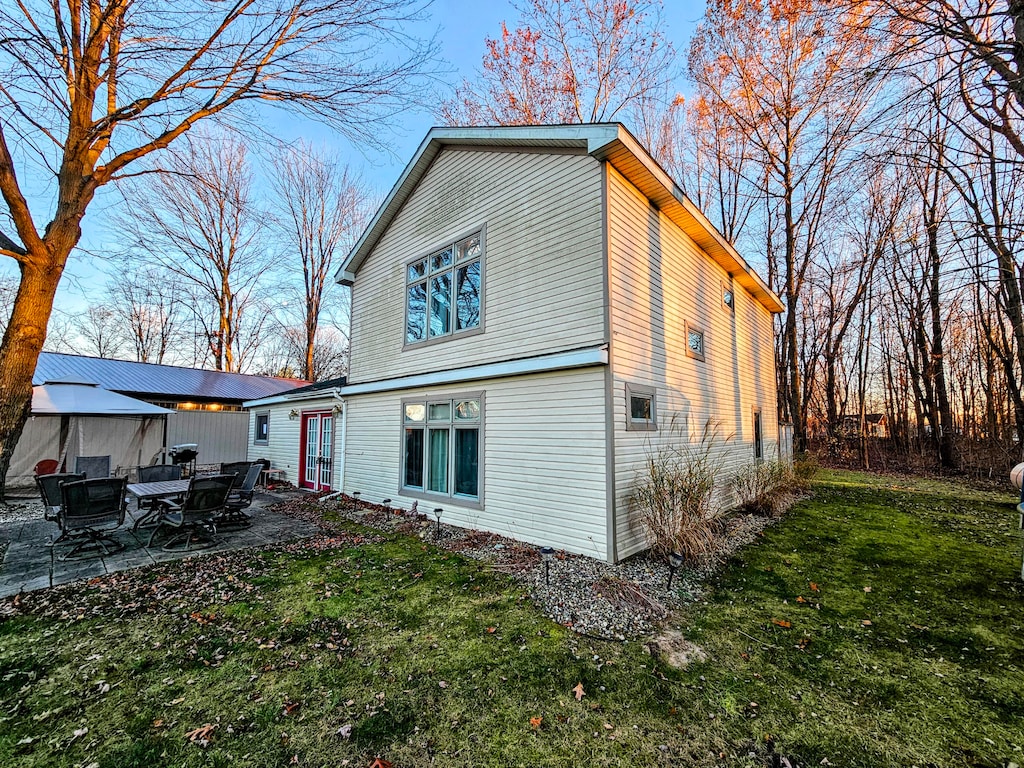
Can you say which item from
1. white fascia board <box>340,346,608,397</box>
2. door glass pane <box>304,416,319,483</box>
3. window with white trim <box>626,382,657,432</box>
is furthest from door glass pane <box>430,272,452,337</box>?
door glass pane <box>304,416,319,483</box>

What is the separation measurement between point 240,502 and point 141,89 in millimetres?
6894

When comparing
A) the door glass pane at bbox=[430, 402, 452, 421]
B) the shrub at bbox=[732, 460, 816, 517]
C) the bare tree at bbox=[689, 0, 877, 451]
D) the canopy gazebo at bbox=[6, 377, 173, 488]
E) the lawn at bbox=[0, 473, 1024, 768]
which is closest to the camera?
the lawn at bbox=[0, 473, 1024, 768]

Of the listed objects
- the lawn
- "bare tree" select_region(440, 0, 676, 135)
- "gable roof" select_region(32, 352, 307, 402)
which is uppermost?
"bare tree" select_region(440, 0, 676, 135)

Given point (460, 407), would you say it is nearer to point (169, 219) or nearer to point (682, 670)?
point (682, 670)

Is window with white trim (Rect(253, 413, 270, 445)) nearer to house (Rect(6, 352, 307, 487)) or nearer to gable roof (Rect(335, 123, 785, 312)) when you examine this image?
house (Rect(6, 352, 307, 487))

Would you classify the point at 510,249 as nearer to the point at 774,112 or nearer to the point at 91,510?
the point at 91,510

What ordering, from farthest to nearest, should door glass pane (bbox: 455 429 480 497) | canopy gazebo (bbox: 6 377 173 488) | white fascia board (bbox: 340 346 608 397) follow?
1. canopy gazebo (bbox: 6 377 173 488)
2. door glass pane (bbox: 455 429 480 497)
3. white fascia board (bbox: 340 346 608 397)

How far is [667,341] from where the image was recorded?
7.08 m

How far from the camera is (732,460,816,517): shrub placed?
8186 millimetres

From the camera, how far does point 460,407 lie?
23.9 feet

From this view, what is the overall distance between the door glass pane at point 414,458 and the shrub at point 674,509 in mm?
4215

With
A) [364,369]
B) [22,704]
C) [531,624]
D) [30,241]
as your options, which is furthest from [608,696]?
[30,241]

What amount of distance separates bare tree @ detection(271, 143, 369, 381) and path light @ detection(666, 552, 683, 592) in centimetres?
2053

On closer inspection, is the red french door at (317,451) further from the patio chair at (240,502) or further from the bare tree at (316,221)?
the bare tree at (316,221)
